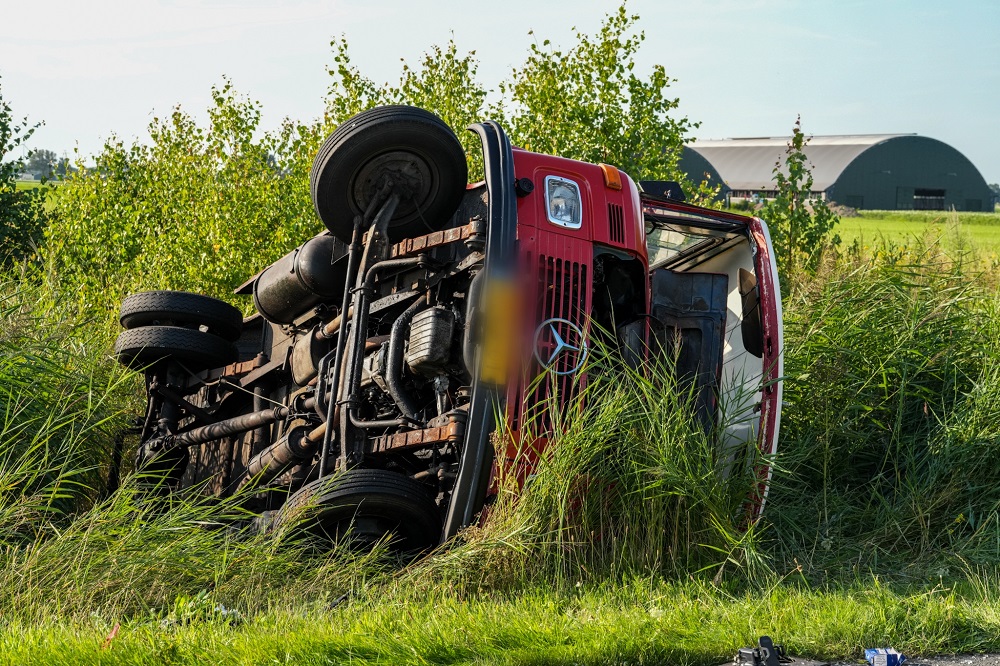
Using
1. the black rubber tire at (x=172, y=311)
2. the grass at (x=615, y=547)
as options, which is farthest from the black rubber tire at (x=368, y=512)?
the black rubber tire at (x=172, y=311)

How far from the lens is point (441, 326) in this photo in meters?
5.25

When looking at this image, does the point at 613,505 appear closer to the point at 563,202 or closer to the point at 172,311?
the point at 563,202

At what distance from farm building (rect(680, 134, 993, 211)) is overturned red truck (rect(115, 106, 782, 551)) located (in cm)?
4574

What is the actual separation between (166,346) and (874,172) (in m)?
51.8

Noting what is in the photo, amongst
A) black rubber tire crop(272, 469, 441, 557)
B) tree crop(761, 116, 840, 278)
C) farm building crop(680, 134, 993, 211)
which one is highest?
farm building crop(680, 134, 993, 211)

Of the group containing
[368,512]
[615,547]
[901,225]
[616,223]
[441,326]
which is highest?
[901,225]

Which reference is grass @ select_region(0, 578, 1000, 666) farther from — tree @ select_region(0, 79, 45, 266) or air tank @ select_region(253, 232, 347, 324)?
tree @ select_region(0, 79, 45, 266)

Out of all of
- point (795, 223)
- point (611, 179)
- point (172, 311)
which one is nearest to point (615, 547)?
point (611, 179)

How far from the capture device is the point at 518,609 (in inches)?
176

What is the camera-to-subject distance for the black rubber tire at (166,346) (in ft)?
23.0

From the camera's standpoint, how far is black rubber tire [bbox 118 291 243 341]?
7.24m

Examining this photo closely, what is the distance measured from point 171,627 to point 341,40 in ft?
27.1

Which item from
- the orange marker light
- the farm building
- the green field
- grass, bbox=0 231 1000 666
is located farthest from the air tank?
the farm building

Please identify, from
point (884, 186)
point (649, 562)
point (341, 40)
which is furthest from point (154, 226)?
point (884, 186)
